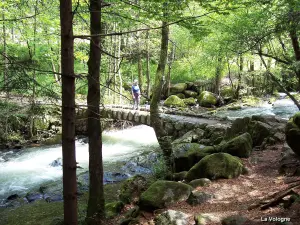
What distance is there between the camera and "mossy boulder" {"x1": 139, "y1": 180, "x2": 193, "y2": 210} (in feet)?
18.7

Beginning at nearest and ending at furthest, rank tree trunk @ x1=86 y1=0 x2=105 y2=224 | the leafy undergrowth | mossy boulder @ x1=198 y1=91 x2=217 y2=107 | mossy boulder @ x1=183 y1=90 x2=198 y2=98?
1. tree trunk @ x1=86 y1=0 x2=105 y2=224
2. the leafy undergrowth
3. mossy boulder @ x1=198 y1=91 x2=217 y2=107
4. mossy boulder @ x1=183 y1=90 x2=198 y2=98

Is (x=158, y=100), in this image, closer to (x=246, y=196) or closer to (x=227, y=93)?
(x=246, y=196)

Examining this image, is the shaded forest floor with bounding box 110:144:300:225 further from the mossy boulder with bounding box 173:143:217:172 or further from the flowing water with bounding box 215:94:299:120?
the flowing water with bounding box 215:94:299:120

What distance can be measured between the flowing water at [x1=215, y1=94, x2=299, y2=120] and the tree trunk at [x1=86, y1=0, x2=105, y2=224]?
42.7 feet

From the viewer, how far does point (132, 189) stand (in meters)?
7.58

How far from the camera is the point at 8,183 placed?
10.1 meters

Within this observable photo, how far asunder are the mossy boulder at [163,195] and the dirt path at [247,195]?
19 centimetres

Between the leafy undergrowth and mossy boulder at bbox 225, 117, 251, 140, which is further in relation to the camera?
mossy boulder at bbox 225, 117, 251, 140

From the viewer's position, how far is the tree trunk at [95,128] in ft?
15.8

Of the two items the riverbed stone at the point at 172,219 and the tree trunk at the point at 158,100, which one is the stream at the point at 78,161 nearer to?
the tree trunk at the point at 158,100

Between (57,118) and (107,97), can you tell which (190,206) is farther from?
(107,97)

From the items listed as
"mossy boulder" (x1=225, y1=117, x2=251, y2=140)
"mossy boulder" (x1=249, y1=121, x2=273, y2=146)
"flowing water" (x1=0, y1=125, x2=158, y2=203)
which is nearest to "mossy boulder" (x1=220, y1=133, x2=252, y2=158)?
"mossy boulder" (x1=249, y1=121, x2=273, y2=146)

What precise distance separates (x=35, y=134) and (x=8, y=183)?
6.40 m

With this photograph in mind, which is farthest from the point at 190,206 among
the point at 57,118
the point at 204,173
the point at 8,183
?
the point at 57,118
